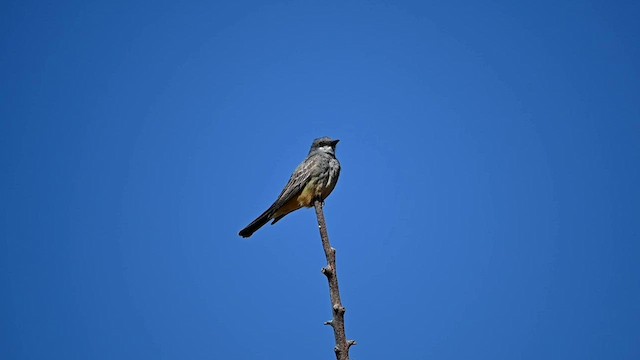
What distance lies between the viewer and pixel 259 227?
37.2ft

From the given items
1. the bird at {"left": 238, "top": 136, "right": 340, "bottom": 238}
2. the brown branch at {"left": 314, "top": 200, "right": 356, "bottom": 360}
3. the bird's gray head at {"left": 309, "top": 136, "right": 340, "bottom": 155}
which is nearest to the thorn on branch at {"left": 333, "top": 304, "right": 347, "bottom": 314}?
the brown branch at {"left": 314, "top": 200, "right": 356, "bottom": 360}

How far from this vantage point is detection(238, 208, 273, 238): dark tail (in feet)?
36.8

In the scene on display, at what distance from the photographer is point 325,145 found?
12945 millimetres

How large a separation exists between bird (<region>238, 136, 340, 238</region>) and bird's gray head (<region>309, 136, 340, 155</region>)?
760 mm

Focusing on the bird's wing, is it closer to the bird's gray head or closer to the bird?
the bird

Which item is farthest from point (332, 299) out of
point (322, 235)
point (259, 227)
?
point (259, 227)

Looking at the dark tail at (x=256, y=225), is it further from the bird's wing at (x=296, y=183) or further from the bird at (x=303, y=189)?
the bird's wing at (x=296, y=183)

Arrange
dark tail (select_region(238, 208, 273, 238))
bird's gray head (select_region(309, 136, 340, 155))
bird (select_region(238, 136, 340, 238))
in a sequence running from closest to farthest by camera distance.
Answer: dark tail (select_region(238, 208, 273, 238))
bird (select_region(238, 136, 340, 238))
bird's gray head (select_region(309, 136, 340, 155))

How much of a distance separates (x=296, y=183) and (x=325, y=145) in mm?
1768

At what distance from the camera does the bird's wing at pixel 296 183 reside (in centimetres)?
1137

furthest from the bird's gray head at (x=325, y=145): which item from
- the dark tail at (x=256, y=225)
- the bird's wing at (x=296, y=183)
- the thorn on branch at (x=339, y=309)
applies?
the thorn on branch at (x=339, y=309)

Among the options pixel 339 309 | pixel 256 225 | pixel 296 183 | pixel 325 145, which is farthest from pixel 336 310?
pixel 325 145

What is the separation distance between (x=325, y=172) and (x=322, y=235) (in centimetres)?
455

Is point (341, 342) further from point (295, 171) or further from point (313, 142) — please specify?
point (313, 142)
